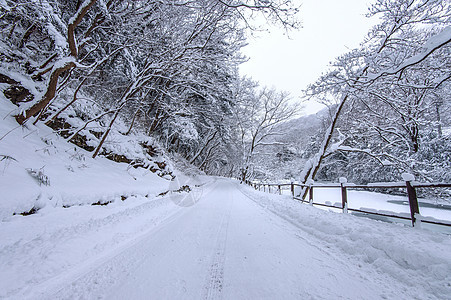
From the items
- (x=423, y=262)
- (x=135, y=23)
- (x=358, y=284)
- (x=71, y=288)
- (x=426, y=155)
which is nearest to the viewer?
(x=71, y=288)

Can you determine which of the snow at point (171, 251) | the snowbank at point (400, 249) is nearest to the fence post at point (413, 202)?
the snow at point (171, 251)

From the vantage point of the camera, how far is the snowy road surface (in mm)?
1883

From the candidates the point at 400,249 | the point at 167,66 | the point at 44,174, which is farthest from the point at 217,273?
the point at 167,66

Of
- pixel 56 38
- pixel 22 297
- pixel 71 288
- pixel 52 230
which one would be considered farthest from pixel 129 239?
pixel 56 38

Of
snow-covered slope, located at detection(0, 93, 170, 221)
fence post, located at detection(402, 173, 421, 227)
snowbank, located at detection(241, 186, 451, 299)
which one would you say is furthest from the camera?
fence post, located at detection(402, 173, 421, 227)

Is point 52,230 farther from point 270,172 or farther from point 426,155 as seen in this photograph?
point 270,172

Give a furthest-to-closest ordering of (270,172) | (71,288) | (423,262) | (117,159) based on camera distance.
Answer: (270,172) → (117,159) → (423,262) → (71,288)

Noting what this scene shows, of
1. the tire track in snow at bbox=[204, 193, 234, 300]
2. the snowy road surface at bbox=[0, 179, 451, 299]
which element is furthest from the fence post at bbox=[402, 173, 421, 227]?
the tire track in snow at bbox=[204, 193, 234, 300]

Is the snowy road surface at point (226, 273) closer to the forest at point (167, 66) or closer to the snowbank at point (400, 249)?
the snowbank at point (400, 249)

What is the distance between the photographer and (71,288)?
6.37ft

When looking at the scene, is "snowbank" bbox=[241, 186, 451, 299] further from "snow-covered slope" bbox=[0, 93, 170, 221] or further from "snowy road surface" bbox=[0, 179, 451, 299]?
"snow-covered slope" bbox=[0, 93, 170, 221]

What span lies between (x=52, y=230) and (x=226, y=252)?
295cm

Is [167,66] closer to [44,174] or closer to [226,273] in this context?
[44,174]

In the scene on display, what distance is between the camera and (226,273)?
7.55ft
